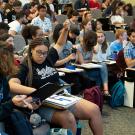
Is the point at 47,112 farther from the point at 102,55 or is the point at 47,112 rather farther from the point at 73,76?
the point at 102,55

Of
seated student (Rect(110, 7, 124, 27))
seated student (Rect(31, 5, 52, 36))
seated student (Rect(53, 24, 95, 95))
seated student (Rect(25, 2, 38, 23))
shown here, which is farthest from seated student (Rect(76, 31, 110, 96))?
seated student (Rect(110, 7, 124, 27))

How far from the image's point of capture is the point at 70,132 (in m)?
3.27

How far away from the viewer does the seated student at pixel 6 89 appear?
3016 millimetres

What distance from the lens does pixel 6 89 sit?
10.3ft

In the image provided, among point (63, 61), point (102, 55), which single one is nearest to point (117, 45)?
point (102, 55)

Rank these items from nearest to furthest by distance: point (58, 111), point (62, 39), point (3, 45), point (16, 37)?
point (3, 45)
point (58, 111)
point (62, 39)
point (16, 37)

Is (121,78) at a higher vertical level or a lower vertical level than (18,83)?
lower

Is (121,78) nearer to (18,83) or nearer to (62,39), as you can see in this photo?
(62,39)

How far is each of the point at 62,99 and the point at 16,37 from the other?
118 inches

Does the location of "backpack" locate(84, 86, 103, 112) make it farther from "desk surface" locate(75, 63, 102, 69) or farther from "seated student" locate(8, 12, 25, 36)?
"seated student" locate(8, 12, 25, 36)

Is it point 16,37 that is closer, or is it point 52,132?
point 52,132

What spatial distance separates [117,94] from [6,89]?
2539 mm

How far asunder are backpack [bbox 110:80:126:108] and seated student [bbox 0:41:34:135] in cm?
248


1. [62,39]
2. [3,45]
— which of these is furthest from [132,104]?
[3,45]
